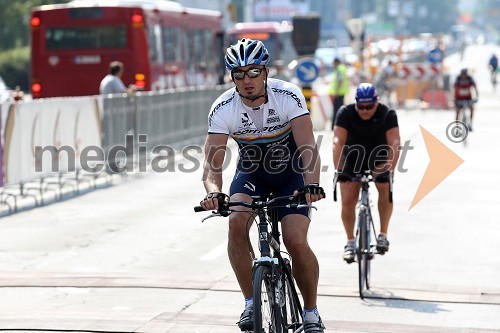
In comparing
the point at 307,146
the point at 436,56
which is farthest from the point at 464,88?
the point at 436,56

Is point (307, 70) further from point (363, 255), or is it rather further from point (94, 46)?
point (363, 255)

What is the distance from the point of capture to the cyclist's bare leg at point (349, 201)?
10.8m

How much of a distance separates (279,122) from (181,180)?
516 inches

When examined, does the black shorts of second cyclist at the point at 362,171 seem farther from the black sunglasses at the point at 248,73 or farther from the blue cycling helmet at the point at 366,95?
the black sunglasses at the point at 248,73

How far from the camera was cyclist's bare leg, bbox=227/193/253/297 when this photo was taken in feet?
23.2

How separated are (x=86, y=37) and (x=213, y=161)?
22.3 m

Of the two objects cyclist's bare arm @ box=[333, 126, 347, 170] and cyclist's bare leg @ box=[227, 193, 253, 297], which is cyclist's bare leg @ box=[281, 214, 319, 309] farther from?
cyclist's bare arm @ box=[333, 126, 347, 170]

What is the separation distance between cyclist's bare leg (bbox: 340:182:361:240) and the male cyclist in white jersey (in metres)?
3.47

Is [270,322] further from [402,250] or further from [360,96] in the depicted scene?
[402,250]

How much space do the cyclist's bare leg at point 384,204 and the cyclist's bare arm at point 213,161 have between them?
368 centimetres

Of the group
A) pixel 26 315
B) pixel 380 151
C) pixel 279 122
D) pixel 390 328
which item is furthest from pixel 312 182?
pixel 380 151

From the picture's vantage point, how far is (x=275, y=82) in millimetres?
7441
